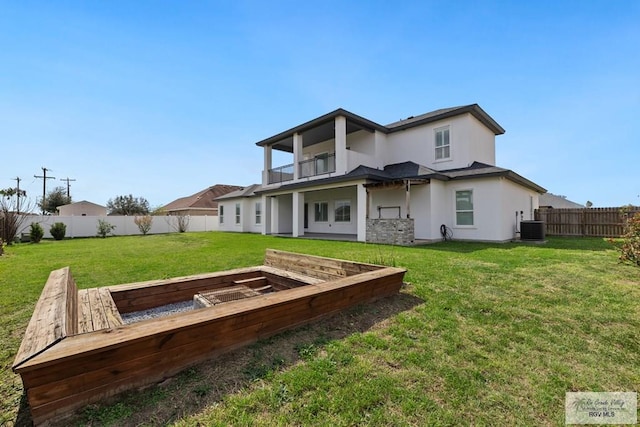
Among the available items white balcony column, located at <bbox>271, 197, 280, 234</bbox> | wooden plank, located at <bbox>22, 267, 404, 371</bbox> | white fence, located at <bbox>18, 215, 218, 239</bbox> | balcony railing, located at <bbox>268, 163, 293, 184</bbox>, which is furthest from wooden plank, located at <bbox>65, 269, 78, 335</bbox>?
white fence, located at <bbox>18, 215, 218, 239</bbox>

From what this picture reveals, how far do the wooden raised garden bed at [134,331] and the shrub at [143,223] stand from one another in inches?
893

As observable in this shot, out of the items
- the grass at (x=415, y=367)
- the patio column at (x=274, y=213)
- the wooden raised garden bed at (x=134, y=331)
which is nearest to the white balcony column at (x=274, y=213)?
the patio column at (x=274, y=213)

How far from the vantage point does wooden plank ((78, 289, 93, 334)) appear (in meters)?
2.95

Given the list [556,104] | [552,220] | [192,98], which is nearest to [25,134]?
[192,98]

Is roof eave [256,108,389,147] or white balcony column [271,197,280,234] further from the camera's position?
white balcony column [271,197,280,234]

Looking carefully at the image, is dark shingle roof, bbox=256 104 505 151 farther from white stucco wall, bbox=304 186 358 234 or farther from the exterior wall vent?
the exterior wall vent

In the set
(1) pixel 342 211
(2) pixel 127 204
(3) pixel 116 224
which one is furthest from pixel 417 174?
(2) pixel 127 204

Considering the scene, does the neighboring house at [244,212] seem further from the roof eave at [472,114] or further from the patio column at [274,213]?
Result: the roof eave at [472,114]

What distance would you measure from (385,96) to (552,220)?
40.3 feet

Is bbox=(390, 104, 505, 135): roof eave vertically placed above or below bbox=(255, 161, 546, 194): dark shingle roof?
above

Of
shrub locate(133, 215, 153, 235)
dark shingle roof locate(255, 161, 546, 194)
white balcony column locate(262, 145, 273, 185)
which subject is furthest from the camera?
shrub locate(133, 215, 153, 235)

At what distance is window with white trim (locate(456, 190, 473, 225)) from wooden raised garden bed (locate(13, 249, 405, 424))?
33.0 ft

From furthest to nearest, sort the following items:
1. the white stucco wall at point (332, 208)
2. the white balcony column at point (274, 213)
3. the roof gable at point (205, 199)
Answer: the roof gable at point (205, 199), the white balcony column at point (274, 213), the white stucco wall at point (332, 208)

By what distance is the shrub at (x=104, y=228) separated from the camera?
22016mm
